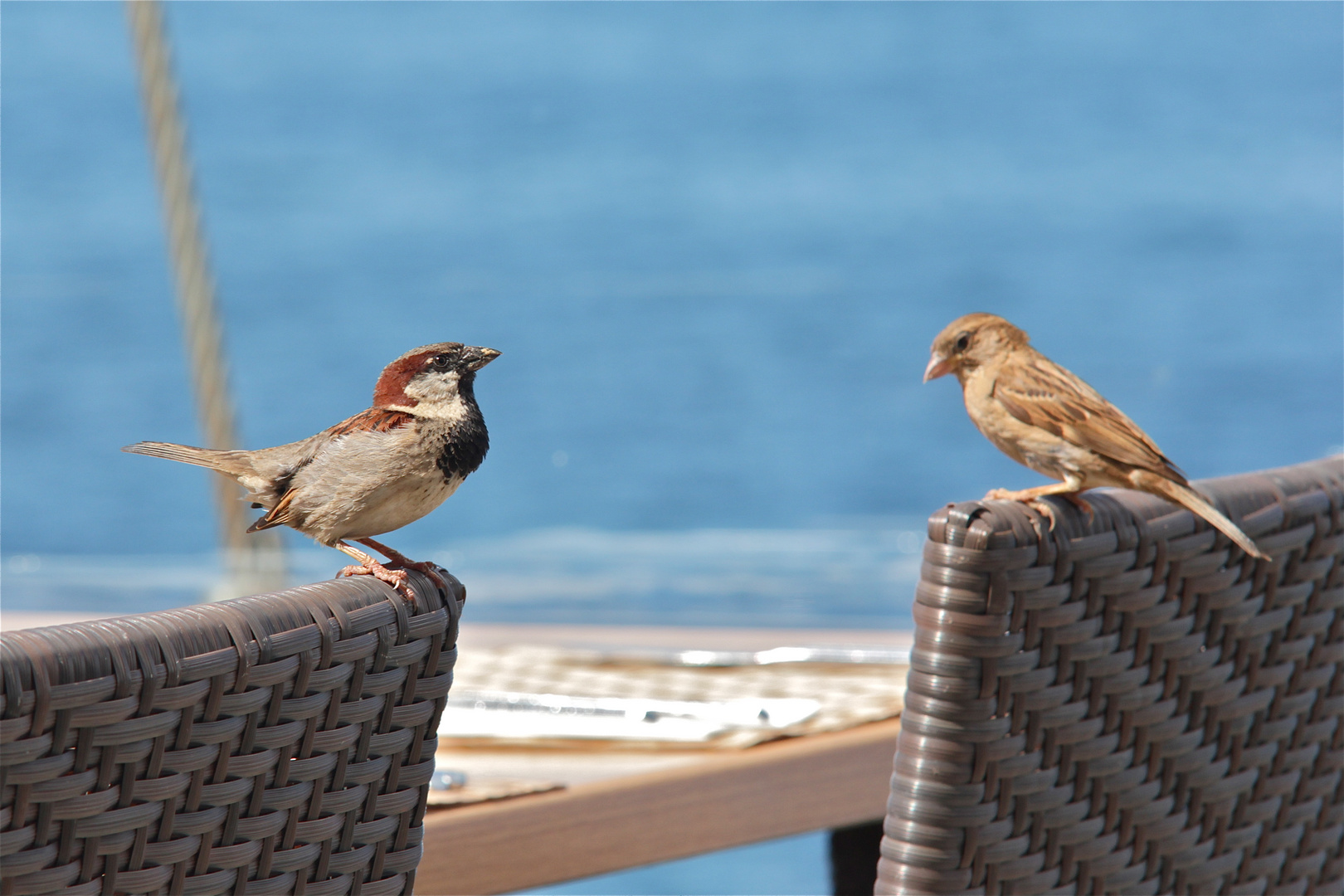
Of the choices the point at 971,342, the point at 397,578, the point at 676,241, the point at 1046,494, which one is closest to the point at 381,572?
the point at 397,578

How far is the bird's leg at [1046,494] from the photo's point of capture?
1.03 m

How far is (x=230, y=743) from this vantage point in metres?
0.78

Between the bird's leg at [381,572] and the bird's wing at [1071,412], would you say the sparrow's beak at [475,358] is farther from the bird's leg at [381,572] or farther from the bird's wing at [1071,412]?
the bird's wing at [1071,412]

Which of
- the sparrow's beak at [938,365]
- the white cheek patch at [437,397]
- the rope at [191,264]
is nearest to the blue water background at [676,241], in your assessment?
the rope at [191,264]

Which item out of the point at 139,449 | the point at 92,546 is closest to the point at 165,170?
the point at 139,449

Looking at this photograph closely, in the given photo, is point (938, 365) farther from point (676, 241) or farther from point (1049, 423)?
point (676, 241)

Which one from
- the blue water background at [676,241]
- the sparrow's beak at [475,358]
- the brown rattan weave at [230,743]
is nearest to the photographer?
the brown rattan weave at [230,743]

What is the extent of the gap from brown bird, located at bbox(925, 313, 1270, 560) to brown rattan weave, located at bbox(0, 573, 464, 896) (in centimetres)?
47

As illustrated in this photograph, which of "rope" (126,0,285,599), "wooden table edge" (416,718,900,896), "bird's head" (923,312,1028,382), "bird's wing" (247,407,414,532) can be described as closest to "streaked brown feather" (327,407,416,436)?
"bird's wing" (247,407,414,532)

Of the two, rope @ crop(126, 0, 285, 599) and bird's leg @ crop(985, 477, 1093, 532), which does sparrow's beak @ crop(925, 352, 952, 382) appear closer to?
bird's leg @ crop(985, 477, 1093, 532)

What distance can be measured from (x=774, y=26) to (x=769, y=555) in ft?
50.4

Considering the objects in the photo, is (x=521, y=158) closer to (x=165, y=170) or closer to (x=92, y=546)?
(x=92, y=546)

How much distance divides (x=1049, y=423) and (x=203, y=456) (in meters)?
0.72

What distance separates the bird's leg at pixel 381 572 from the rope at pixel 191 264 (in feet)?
6.41
